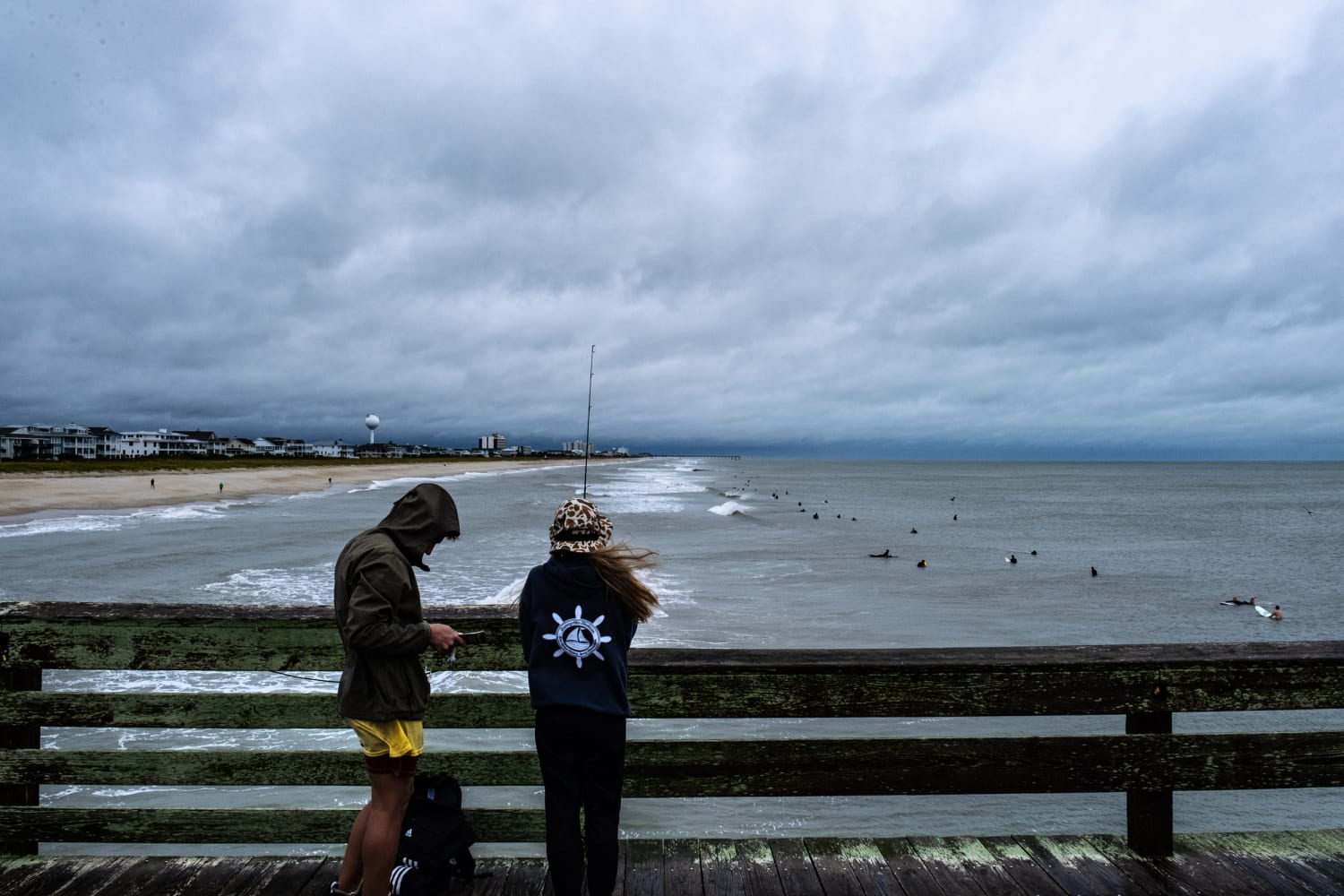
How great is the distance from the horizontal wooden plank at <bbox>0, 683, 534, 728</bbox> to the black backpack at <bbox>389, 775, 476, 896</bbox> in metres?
0.29

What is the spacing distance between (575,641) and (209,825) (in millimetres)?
2187

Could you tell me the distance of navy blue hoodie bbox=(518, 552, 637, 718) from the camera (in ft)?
9.62

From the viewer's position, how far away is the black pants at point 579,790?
2.95m

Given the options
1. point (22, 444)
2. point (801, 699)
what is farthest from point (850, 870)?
point (22, 444)

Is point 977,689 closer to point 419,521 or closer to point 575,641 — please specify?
point 575,641

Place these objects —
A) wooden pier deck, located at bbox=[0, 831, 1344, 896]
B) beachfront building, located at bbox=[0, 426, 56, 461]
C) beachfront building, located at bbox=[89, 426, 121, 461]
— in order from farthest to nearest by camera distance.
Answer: beachfront building, located at bbox=[89, 426, 121, 461] → beachfront building, located at bbox=[0, 426, 56, 461] → wooden pier deck, located at bbox=[0, 831, 1344, 896]

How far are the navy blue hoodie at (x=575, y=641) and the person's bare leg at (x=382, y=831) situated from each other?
0.80 metres

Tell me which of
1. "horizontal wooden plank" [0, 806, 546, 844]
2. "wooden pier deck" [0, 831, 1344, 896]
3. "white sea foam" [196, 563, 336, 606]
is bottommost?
"white sea foam" [196, 563, 336, 606]

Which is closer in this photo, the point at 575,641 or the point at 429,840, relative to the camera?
the point at 575,641

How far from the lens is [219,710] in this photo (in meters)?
3.48

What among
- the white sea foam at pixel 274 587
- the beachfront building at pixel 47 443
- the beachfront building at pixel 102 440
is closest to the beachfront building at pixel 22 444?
the beachfront building at pixel 47 443

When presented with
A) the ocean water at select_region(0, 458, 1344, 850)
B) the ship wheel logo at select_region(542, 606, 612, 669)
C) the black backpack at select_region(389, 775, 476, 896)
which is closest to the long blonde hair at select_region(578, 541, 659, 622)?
the ship wheel logo at select_region(542, 606, 612, 669)

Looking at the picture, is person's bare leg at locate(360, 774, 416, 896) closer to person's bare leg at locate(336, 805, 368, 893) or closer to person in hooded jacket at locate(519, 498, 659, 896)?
person's bare leg at locate(336, 805, 368, 893)

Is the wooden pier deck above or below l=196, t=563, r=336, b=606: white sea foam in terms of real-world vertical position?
above
